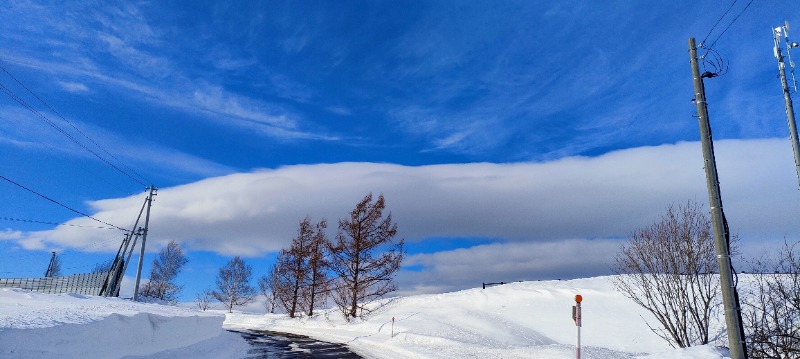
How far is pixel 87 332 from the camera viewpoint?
10539 millimetres

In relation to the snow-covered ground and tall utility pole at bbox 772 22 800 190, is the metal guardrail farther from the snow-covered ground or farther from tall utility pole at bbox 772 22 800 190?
tall utility pole at bbox 772 22 800 190

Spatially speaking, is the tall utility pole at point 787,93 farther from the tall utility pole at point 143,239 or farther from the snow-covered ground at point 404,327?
the tall utility pole at point 143,239

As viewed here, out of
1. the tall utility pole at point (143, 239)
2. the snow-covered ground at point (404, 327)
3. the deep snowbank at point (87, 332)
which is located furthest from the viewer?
the tall utility pole at point (143, 239)

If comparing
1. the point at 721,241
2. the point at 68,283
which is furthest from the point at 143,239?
the point at 721,241

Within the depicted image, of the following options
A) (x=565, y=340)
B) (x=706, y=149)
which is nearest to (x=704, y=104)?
(x=706, y=149)

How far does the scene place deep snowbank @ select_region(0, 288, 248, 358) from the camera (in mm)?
8719

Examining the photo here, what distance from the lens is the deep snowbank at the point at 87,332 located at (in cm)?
872

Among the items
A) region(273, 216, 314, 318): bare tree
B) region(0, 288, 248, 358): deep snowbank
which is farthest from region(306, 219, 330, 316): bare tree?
region(0, 288, 248, 358): deep snowbank

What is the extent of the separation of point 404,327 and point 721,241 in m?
23.0

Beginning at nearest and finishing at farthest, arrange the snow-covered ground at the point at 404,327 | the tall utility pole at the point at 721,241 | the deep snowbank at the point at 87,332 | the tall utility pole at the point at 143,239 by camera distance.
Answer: the tall utility pole at the point at 721,241 → the deep snowbank at the point at 87,332 → the snow-covered ground at the point at 404,327 → the tall utility pole at the point at 143,239

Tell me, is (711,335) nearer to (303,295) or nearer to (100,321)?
(100,321)

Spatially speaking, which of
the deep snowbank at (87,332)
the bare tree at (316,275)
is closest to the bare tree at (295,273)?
the bare tree at (316,275)

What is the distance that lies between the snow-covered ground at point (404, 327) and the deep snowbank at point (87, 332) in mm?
24

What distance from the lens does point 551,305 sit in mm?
32406
